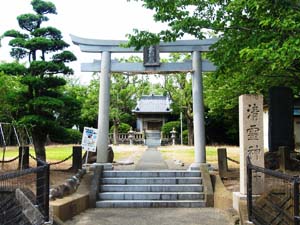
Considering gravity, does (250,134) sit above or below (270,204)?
above

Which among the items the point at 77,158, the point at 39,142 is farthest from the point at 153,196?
the point at 39,142

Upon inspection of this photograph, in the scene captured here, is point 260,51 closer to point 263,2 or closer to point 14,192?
point 263,2

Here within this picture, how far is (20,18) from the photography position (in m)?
12.7

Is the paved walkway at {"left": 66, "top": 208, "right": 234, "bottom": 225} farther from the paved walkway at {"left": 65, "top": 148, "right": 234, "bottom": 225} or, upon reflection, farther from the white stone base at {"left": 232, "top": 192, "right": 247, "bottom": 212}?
the white stone base at {"left": 232, "top": 192, "right": 247, "bottom": 212}

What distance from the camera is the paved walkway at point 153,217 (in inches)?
338

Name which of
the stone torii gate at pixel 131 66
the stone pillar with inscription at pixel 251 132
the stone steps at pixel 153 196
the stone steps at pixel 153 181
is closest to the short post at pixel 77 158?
the stone torii gate at pixel 131 66

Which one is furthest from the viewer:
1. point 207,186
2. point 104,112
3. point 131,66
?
point 131,66

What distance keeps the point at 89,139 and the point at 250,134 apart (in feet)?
20.9

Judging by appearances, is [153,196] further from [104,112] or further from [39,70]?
[39,70]

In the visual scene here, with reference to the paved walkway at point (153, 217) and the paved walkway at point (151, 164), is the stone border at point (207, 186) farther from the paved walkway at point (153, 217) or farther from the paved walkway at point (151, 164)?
the paved walkway at point (151, 164)

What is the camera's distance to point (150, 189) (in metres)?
11.2

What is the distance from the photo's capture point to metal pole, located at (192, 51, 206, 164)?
12.7 m

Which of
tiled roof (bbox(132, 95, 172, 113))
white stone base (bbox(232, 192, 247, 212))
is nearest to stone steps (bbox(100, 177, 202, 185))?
white stone base (bbox(232, 192, 247, 212))

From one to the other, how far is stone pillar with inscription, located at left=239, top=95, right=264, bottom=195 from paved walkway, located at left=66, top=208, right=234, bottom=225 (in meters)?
1.15
